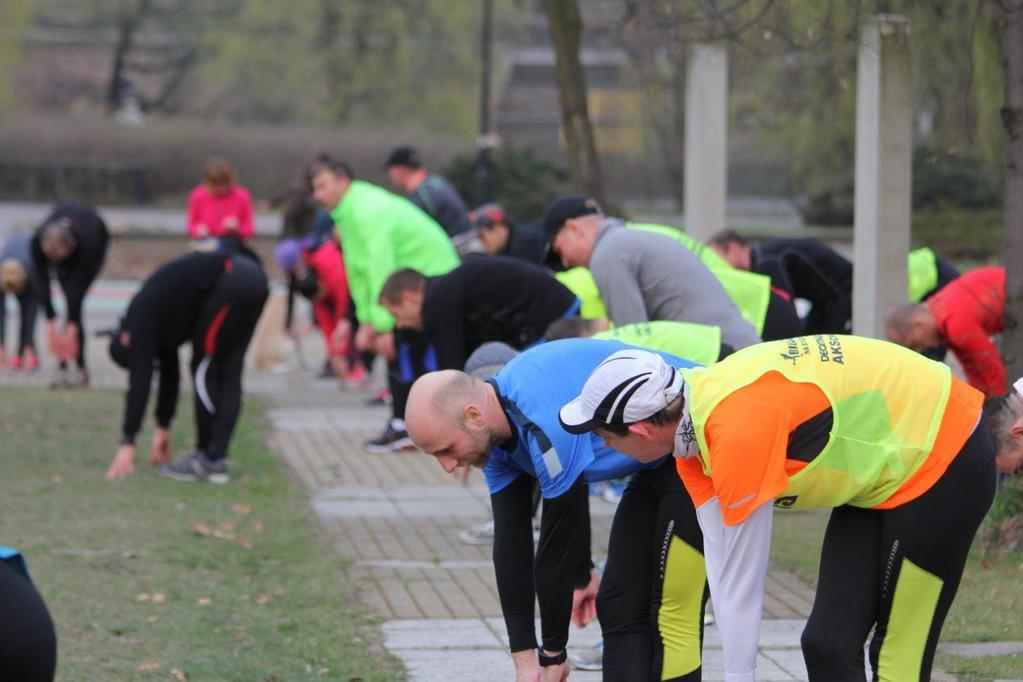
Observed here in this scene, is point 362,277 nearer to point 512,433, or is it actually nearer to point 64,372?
point 64,372

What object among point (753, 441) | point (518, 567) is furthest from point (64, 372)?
point (753, 441)

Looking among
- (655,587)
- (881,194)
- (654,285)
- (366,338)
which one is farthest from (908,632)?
(366,338)

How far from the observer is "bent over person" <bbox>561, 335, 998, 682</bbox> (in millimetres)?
3729

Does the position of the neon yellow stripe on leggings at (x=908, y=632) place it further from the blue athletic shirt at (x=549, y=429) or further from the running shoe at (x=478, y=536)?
the running shoe at (x=478, y=536)

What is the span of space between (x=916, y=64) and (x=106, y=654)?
5786 millimetres

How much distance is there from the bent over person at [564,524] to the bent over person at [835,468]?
0.40 meters

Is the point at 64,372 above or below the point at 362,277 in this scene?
below

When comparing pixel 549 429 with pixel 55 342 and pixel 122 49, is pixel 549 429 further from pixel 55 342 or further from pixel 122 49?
pixel 122 49

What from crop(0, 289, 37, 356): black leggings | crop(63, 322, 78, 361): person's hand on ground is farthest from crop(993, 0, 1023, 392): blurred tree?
crop(0, 289, 37, 356): black leggings

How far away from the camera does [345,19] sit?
41.2m

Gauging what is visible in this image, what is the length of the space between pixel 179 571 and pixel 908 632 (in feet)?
14.3

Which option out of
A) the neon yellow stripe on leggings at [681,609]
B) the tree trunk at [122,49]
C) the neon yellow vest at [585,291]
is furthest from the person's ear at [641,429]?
the tree trunk at [122,49]

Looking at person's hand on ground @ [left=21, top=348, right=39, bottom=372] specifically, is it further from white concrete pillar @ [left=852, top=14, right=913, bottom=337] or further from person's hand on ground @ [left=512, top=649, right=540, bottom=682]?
person's hand on ground @ [left=512, top=649, right=540, bottom=682]

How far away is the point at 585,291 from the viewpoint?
8.41 metres
